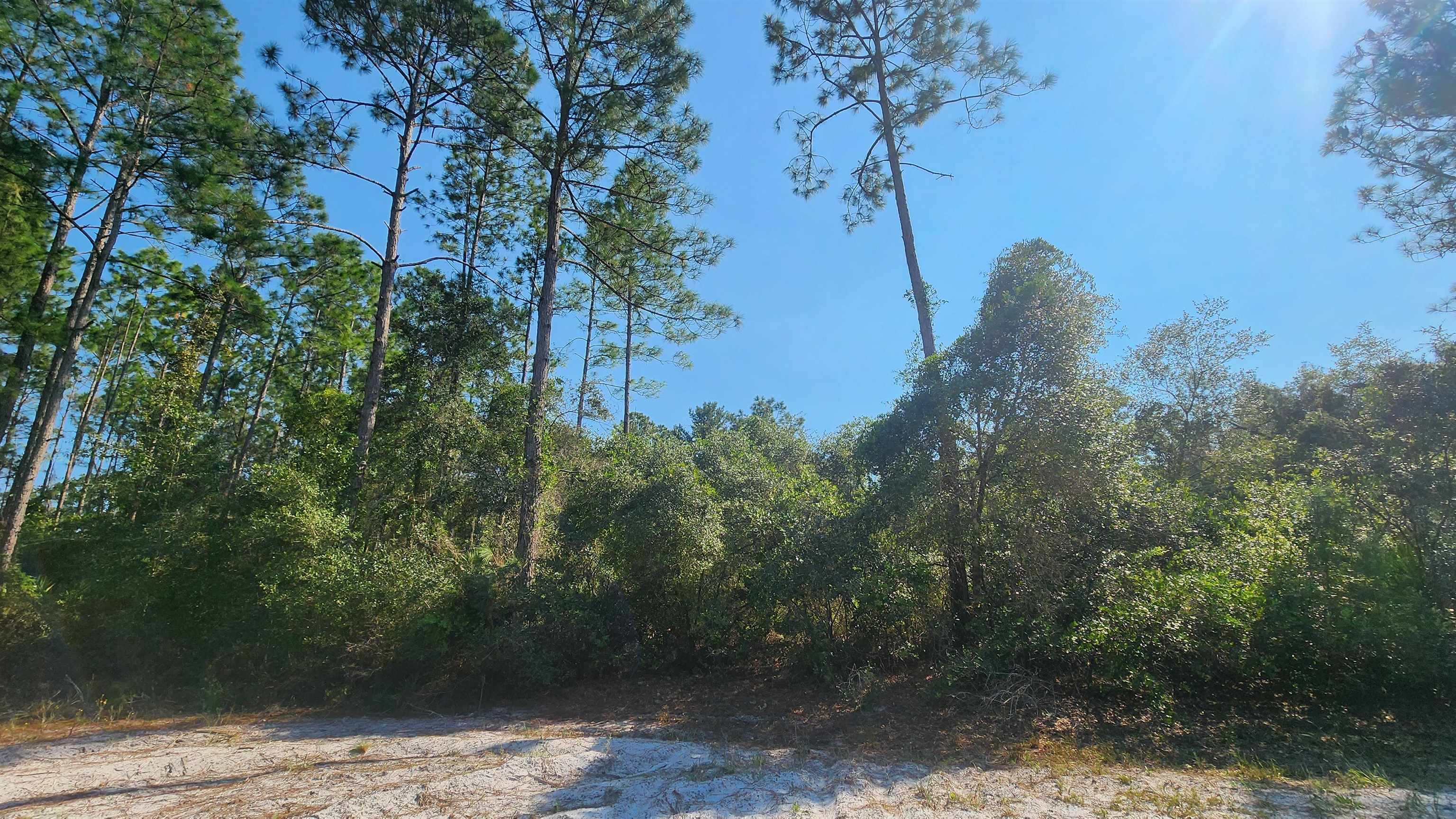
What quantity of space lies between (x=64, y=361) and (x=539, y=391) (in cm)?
950

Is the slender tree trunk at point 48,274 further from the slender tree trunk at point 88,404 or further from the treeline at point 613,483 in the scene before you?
the slender tree trunk at point 88,404

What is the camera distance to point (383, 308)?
1291cm

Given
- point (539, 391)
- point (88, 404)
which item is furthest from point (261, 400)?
point (539, 391)

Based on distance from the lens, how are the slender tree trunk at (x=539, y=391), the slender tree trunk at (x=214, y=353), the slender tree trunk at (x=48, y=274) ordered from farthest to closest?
1. the slender tree trunk at (x=214, y=353)
2. the slender tree trunk at (x=48, y=274)
3. the slender tree trunk at (x=539, y=391)

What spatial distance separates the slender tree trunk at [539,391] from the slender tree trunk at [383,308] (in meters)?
3.15

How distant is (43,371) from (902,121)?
2389 cm

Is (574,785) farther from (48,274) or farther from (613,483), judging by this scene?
(48,274)

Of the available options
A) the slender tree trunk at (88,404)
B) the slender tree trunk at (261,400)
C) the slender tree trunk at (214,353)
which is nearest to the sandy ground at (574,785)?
the slender tree trunk at (261,400)

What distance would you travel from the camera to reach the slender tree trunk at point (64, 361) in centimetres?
1054

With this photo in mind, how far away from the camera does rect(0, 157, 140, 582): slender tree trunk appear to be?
1054 cm

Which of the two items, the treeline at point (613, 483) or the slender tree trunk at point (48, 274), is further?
the slender tree trunk at point (48, 274)

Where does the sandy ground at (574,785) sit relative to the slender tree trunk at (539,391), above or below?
below

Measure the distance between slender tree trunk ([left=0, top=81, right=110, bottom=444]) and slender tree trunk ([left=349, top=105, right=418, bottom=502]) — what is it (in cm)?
551

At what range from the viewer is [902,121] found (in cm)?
1264
